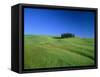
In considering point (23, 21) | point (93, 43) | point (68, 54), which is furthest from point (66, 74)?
point (23, 21)

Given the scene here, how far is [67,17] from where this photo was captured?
2.93 m

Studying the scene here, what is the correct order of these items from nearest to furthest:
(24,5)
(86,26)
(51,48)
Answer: (24,5) < (51,48) < (86,26)

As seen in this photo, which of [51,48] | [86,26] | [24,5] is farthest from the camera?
[86,26]

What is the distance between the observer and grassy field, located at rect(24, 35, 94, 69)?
2.74 meters

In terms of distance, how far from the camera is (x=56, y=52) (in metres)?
2.88

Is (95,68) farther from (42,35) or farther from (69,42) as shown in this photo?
Answer: (42,35)

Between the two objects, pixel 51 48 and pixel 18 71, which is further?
pixel 51 48

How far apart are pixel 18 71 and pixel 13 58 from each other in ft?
0.52

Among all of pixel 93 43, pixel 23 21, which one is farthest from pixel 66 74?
pixel 23 21

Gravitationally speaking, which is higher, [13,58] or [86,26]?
[86,26]

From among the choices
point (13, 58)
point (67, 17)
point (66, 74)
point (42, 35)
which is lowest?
point (66, 74)

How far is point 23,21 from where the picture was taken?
8.78ft

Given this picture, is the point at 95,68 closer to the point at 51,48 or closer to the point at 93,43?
the point at 93,43

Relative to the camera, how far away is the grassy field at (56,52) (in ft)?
9.01
